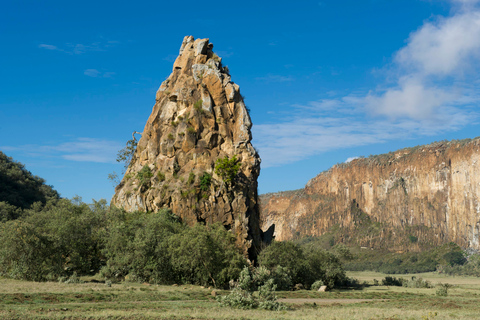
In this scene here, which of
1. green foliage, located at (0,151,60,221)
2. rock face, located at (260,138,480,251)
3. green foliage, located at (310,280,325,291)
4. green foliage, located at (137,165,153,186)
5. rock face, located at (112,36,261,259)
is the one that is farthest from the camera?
rock face, located at (260,138,480,251)

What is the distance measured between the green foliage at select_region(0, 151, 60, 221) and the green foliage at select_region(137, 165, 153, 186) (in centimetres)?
3054

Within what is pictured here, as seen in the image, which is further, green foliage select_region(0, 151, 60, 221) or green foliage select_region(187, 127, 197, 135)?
green foliage select_region(0, 151, 60, 221)


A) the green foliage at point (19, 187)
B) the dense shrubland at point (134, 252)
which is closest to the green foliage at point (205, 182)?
the dense shrubland at point (134, 252)

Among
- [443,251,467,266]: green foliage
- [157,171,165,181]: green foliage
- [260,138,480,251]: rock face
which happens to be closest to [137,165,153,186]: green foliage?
[157,171,165,181]: green foliage

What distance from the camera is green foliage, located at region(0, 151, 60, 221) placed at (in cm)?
9256

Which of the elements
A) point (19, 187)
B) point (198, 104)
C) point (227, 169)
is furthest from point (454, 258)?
point (19, 187)

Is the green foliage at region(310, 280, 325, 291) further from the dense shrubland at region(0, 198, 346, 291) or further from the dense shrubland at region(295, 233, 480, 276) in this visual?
the dense shrubland at region(295, 233, 480, 276)

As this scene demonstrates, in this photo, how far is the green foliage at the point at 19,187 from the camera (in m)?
92.6

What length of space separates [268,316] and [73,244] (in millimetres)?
31922

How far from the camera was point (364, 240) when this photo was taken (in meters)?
194

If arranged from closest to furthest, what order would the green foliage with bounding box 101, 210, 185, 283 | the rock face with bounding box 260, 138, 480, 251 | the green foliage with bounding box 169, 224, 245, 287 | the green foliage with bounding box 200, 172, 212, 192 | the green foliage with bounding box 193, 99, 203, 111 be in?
the green foliage with bounding box 169, 224, 245, 287 → the green foliage with bounding box 101, 210, 185, 283 → the green foliage with bounding box 200, 172, 212, 192 → the green foliage with bounding box 193, 99, 203, 111 → the rock face with bounding box 260, 138, 480, 251

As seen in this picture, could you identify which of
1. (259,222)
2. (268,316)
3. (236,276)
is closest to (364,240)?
(259,222)

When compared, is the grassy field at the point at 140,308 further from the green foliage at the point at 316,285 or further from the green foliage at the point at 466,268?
the green foliage at the point at 466,268

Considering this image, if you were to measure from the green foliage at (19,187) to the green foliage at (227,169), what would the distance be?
43083mm
